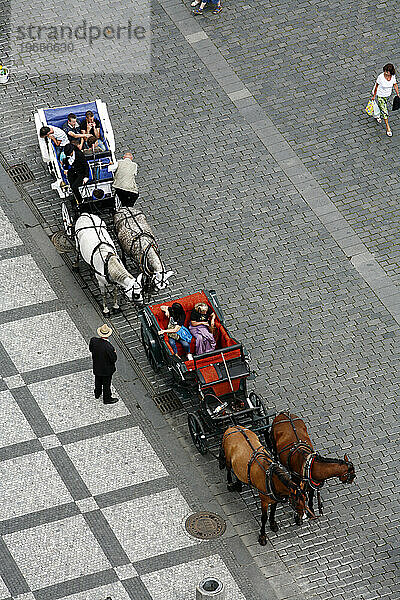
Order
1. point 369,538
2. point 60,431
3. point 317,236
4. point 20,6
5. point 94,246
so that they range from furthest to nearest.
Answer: point 20,6 → point 317,236 → point 94,246 → point 60,431 → point 369,538

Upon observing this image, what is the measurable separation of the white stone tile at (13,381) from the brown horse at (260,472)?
3.96 metres

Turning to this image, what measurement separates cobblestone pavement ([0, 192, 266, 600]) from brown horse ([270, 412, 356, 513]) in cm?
157

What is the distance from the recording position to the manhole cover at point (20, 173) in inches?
1008

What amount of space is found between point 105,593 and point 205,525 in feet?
6.35

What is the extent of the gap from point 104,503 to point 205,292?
4151 millimetres

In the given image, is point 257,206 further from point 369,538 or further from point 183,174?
point 369,538

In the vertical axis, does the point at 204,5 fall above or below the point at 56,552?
above

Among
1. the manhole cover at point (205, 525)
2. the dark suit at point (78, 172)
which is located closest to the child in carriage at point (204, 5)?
the dark suit at point (78, 172)

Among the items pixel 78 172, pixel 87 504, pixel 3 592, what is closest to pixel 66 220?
pixel 78 172

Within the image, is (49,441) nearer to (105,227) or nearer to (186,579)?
(186,579)

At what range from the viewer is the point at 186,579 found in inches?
735

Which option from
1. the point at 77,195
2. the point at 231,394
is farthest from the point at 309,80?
the point at 231,394

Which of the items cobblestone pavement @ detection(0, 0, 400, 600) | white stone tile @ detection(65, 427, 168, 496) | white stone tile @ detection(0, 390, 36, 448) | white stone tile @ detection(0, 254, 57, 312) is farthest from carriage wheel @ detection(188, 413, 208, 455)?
white stone tile @ detection(0, 254, 57, 312)

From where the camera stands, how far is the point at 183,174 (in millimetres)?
25547
